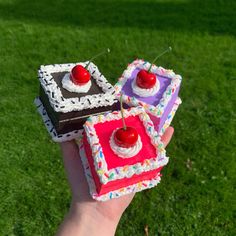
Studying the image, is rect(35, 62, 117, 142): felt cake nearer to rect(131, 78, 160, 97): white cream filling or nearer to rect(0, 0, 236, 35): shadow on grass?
rect(131, 78, 160, 97): white cream filling

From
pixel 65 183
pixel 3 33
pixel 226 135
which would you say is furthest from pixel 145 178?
pixel 3 33

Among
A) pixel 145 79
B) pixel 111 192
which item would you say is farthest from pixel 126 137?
pixel 145 79

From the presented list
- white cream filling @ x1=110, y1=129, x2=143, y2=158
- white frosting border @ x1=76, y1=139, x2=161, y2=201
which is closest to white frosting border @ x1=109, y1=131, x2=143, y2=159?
white cream filling @ x1=110, y1=129, x2=143, y2=158

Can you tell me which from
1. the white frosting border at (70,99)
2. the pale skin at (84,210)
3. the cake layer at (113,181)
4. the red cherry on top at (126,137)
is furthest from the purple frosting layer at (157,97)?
the pale skin at (84,210)

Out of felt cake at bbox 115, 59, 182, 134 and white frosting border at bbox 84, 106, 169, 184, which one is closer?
white frosting border at bbox 84, 106, 169, 184

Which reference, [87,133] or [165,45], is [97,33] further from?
[87,133]
